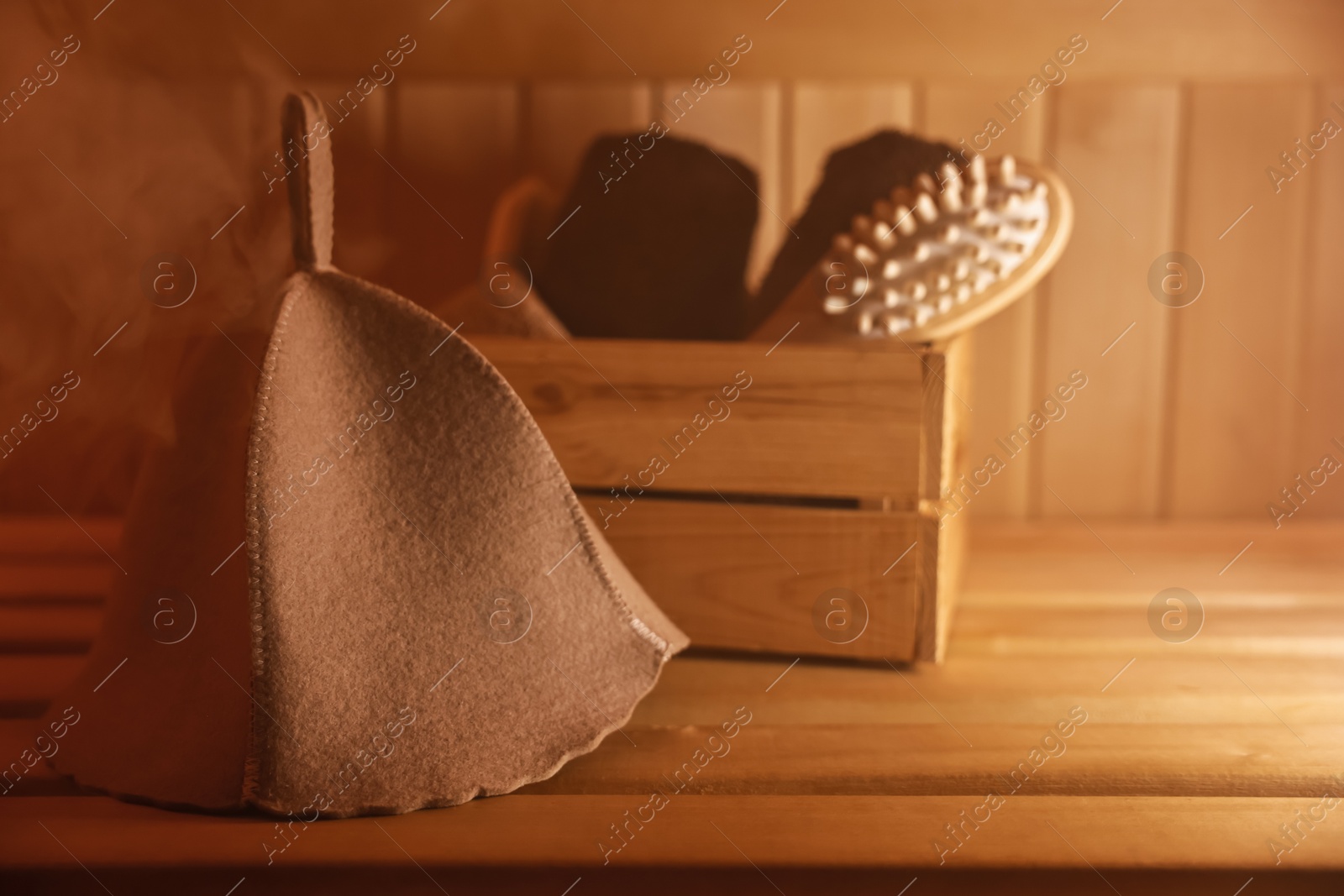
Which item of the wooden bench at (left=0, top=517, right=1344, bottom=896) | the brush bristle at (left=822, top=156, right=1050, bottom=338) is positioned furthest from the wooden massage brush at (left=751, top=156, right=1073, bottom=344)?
the wooden bench at (left=0, top=517, right=1344, bottom=896)

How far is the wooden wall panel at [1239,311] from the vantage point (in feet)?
3.28

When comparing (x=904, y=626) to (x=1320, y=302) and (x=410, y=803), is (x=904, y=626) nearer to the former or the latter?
(x=410, y=803)

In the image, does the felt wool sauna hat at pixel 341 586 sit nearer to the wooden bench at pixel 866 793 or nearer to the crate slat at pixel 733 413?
the wooden bench at pixel 866 793

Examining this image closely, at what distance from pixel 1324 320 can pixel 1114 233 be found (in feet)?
0.76

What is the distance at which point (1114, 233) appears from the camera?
40.1 inches

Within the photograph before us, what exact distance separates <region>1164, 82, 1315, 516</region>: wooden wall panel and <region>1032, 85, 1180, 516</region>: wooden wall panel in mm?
27

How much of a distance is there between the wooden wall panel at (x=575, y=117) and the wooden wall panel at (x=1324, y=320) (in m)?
0.68

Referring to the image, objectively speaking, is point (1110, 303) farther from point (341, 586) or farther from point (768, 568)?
point (341, 586)

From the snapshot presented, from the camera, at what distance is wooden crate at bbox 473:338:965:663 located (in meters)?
0.67

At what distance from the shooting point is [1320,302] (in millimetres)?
1010

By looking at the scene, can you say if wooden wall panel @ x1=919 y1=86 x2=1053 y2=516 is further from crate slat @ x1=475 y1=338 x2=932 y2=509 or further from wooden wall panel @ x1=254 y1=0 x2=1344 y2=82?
crate slat @ x1=475 y1=338 x2=932 y2=509

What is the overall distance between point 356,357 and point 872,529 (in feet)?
1.19

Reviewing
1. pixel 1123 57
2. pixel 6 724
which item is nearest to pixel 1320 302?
pixel 1123 57

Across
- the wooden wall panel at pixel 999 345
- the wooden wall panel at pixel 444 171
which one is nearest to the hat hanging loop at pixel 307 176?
the wooden wall panel at pixel 444 171
